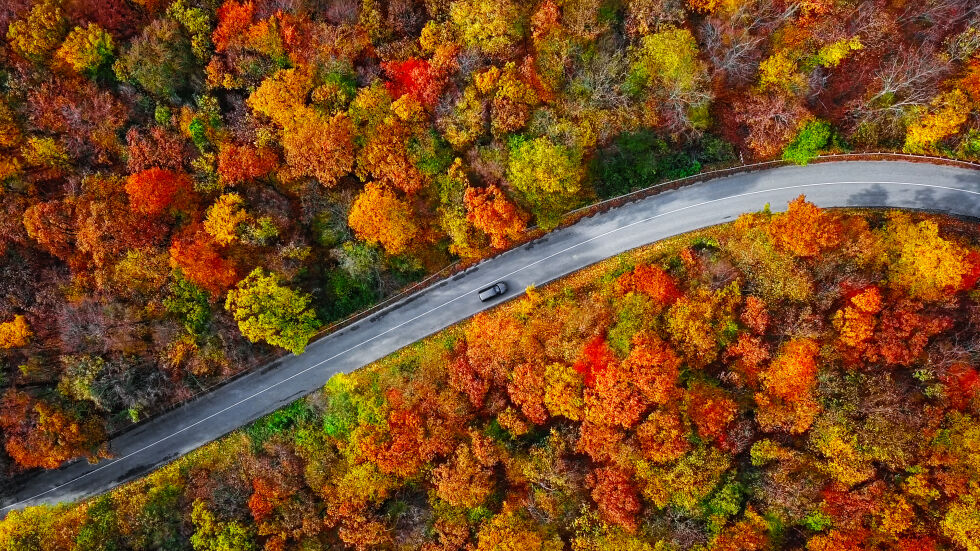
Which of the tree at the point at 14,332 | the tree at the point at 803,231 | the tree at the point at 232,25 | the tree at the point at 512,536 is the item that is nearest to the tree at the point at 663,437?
the tree at the point at 512,536

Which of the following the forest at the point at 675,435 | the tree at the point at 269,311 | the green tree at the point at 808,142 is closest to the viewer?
the forest at the point at 675,435

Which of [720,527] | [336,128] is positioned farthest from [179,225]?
[720,527]

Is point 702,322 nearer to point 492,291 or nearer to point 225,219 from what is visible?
point 492,291

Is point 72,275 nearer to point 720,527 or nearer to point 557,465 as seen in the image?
point 557,465

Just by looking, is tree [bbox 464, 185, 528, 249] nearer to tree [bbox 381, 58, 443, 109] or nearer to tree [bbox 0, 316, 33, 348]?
tree [bbox 381, 58, 443, 109]

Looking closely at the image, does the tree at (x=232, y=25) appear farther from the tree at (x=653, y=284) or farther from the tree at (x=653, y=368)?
the tree at (x=653, y=368)

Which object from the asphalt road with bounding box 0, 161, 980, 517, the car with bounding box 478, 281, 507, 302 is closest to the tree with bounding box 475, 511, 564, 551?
the asphalt road with bounding box 0, 161, 980, 517
